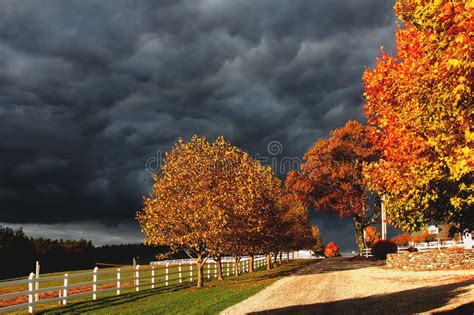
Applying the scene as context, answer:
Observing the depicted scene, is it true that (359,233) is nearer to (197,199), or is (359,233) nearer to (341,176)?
(341,176)

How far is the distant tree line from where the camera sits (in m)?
67.2

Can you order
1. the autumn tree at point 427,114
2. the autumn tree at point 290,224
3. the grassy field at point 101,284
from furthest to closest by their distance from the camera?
1. the autumn tree at point 290,224
2. the grassy field at point 101,284
3. the autumn tree at point 427,114

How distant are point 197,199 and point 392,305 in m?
14.3

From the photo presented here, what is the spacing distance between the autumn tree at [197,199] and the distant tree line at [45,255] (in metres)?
43.4

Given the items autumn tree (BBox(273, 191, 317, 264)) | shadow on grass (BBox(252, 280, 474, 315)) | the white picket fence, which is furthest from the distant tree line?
shadow on grass (BBox(252, 280, 474, 315))

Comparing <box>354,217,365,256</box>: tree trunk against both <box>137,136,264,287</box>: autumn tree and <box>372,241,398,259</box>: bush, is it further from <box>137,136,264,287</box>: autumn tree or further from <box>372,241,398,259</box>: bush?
<box>137,136,264,287</box>: autumn tree

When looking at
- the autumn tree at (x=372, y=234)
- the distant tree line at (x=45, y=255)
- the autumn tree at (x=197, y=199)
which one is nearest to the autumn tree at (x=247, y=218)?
the autumn tree at (x=197, y=199)

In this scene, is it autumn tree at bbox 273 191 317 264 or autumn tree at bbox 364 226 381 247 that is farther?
autumn tree at bbox 364 226 381 247

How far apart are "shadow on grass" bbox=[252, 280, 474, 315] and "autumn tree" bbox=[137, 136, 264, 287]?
1073 centimetres

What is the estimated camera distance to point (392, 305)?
15531 millimetres

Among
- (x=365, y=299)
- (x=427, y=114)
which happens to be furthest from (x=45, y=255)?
(x=427, y=114)

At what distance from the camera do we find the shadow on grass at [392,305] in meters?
14.2

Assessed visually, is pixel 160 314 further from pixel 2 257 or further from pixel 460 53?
pixel 2 257

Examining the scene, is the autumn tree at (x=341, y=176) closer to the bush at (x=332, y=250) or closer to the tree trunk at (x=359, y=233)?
the tree trunk at (x=359, y=233)
